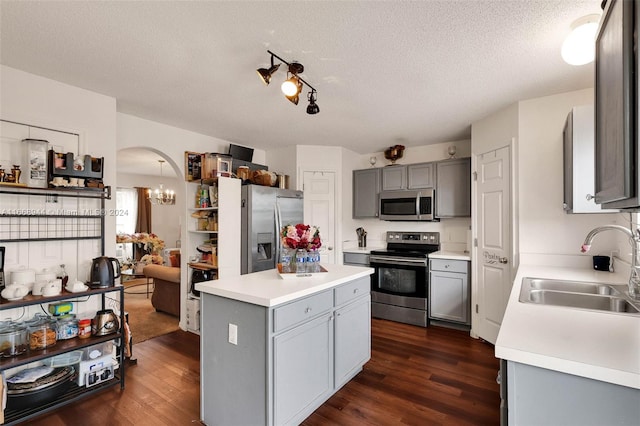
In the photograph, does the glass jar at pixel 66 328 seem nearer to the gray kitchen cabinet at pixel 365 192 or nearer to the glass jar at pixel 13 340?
the glass jar at pixel 13 340

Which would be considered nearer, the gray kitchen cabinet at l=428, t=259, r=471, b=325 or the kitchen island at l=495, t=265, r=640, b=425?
the kitchen island at l=495, t=265, r=640, b=425

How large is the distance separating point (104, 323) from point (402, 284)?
3.24 m

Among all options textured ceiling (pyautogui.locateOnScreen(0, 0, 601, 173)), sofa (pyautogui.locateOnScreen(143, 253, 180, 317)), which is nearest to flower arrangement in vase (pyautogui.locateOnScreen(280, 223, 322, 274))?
textured ceiling (pyautogui.locateOnScreen(0, 0, 601, 173))

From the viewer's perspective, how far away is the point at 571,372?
0.92 meters

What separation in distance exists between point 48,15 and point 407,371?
353 cm

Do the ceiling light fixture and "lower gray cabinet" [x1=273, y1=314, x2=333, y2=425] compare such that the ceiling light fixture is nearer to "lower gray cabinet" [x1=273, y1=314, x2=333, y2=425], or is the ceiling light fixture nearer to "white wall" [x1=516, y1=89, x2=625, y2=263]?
"white wall" [x1=516, y1=89, x2=625, y2=263]

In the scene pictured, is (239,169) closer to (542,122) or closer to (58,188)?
(58,188)

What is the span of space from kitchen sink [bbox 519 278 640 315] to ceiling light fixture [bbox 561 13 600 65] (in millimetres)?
1393

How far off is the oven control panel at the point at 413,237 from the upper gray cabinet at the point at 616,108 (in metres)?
3.36

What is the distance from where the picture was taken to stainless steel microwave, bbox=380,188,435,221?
13.6ft

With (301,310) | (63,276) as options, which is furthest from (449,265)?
(63,276)

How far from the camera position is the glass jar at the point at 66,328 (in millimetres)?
2222

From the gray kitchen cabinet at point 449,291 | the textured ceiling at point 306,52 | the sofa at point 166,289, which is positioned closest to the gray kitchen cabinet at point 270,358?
the textured ceiling at point 306,52

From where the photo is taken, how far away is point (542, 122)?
2.76 metres
